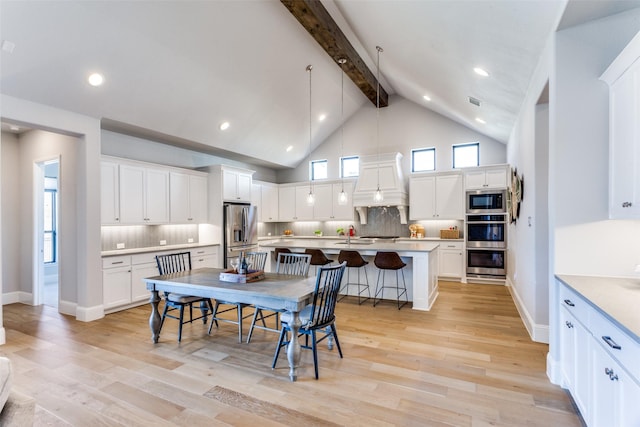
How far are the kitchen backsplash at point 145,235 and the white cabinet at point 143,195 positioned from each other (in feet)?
1.31

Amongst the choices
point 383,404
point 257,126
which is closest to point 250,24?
point 257,126

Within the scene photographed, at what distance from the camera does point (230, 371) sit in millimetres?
2873

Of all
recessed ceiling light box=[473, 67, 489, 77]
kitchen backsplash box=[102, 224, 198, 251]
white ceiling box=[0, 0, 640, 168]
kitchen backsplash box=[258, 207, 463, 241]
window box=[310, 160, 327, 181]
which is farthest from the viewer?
window box=[310, 160, 327, 181]

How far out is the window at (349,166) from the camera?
8.48m

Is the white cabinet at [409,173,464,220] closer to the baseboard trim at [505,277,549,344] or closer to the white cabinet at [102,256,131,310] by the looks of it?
the baseboard trim at [505,277,549,344]

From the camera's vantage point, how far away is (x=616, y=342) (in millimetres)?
1497

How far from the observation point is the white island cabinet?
1.38 m

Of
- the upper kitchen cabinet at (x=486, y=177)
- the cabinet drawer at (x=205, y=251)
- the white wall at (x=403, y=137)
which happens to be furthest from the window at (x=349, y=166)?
the cabinet drawer at (x=205, y=251)

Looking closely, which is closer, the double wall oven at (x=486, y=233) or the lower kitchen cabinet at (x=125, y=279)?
the lower kitchen cabinet at (x=125, y=279)

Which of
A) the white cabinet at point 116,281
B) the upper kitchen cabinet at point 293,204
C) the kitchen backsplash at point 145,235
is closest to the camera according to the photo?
the white cabinet at point 116,281

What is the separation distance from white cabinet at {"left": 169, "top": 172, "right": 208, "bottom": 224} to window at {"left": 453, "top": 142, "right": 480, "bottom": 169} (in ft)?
18.2

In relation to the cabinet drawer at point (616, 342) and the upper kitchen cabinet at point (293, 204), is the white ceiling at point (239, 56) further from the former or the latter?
the upper kitchen cabinet at point (293, 204)

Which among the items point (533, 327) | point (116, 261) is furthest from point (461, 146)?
point (116, 261)

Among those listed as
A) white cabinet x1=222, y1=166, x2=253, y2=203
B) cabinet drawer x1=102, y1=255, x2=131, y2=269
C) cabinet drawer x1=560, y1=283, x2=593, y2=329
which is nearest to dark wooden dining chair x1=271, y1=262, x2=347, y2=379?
cabinet drawer x1=560, y1=283, x2=593, y2=329
